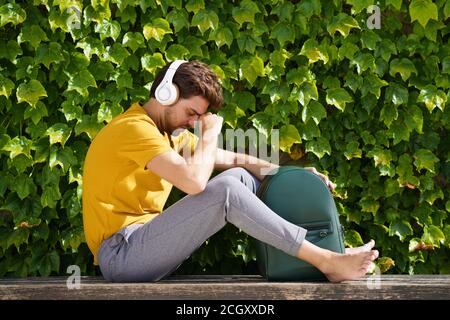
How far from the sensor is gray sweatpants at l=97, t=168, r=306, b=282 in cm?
201

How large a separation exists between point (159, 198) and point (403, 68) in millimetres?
1031

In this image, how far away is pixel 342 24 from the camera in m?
2.69

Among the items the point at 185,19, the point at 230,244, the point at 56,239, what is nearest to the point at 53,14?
the point at 185,19

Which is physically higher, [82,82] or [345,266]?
[82,82]

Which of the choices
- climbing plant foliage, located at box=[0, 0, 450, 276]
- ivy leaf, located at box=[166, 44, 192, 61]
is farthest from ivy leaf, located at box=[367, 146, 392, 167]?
ivy leaf, located at box=[166, 44, 192, 61]

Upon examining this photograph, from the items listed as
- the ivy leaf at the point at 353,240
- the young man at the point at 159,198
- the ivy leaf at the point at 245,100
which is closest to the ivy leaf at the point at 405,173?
the ivy leaf at the point at 353,240

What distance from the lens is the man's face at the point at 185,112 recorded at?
2.16 metres

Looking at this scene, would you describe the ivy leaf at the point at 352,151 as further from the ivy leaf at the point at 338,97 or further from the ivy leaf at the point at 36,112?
the ivy leaf at the point at 36,112

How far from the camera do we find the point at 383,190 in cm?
279

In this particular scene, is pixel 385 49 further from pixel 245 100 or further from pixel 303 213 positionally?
pixel 303 213

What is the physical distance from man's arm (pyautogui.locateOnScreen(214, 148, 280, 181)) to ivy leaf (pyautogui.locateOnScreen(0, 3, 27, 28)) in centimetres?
82

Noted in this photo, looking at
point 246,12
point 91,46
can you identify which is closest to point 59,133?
point 91,46

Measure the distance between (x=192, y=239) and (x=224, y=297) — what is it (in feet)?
0.65
